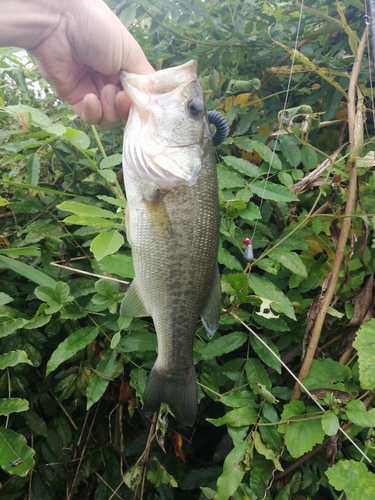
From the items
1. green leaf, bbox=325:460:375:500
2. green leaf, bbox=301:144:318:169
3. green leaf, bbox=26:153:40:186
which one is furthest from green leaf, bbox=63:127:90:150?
green leaf, bbox=325:460:375:500

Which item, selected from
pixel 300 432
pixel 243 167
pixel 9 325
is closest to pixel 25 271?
pixel 9 325

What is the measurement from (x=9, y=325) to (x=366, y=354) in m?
1.13

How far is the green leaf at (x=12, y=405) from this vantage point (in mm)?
1208

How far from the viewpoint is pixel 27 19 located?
1.41m

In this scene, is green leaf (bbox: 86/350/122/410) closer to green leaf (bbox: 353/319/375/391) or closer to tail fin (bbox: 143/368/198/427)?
tail fin (bbox: 143/368/198/427)

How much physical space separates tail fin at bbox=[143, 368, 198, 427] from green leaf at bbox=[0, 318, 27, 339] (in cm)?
45

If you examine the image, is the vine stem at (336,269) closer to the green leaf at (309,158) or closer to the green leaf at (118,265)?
the green leaf at (309,158)

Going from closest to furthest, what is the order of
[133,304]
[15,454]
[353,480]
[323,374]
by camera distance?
[353,480], [15,454], [133,304], [323,374]

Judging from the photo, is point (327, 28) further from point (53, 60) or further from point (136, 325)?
point (136, 325)

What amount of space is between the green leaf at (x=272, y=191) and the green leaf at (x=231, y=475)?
813 millimetres

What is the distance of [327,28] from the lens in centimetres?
185

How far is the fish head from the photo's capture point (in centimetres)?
123

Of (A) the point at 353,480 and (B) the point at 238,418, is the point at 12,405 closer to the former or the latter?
(B) the point at 238,418

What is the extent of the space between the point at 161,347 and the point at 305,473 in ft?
2.27
